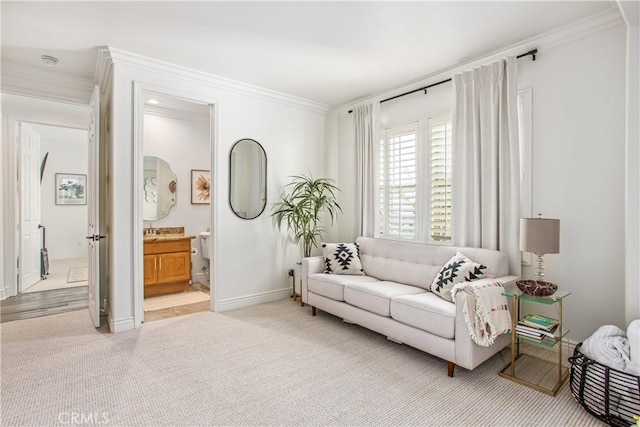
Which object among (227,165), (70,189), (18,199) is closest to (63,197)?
(70,189)

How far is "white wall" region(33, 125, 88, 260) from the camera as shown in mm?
7609

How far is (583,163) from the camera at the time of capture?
2.66m

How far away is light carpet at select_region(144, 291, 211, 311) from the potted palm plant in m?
1.47

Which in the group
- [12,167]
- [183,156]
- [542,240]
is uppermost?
[183,156]

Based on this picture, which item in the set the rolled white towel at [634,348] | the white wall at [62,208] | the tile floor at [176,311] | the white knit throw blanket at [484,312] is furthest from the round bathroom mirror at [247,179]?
the white wall at [62,208]

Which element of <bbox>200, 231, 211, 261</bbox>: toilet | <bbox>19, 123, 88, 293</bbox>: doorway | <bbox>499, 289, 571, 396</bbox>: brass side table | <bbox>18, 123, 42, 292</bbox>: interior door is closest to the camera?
<bbox>499, 289, 571, 396</bbox>: brass side table

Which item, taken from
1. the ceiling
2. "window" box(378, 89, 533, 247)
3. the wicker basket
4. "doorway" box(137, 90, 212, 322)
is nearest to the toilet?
"doorway" box(137, 90, 212, 322)

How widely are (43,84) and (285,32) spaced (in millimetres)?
2873

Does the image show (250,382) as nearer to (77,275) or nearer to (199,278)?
(199,278)

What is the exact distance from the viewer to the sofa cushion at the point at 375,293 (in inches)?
114

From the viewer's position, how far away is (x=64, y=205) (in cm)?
789

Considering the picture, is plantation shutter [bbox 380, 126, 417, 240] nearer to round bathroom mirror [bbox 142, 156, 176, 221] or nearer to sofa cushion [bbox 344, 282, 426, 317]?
sofa cushion [bbox 344, 282, 426, 317]

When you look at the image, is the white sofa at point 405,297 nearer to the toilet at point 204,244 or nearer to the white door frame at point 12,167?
the toilet at point 204,244

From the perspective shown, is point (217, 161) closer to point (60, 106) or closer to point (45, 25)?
point (45, 25)
